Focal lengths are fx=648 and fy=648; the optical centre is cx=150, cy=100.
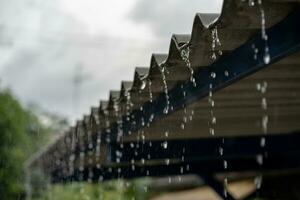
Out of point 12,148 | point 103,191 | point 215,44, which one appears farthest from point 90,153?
point 12,148

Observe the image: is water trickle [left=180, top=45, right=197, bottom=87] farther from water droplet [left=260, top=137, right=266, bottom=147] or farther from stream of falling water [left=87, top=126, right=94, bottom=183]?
stream of falling water [left=87, top=126, right=94, bottom=183]

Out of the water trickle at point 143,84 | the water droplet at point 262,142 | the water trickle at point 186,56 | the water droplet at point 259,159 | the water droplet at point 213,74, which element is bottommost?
the water droplet at point 259,159

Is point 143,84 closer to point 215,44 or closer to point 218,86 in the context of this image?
point 218,86

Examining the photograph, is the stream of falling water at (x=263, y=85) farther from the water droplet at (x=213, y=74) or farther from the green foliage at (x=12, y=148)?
the green foliage at (x=12, y=148)

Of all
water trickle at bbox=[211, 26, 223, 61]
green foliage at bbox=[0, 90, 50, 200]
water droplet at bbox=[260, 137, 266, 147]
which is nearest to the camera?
water trickle at bbox=[211, 26, 223, 61]

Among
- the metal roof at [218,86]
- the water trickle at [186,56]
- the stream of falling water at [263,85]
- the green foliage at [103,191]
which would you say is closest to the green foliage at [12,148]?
the green foliage at [103,191]

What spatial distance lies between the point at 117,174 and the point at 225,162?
2.43m

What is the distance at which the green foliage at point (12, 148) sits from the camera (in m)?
22.6

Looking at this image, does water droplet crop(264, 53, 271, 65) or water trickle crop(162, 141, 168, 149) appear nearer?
water droplet crop(264, 53, 271, 65)

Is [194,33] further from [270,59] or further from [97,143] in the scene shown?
[97,143]

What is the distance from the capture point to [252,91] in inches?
196

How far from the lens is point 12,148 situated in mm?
24625

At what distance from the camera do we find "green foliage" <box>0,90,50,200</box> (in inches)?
890

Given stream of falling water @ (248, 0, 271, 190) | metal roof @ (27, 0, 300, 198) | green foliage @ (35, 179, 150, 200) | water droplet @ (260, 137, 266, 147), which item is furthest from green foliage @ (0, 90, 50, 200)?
water droplet @ (260, 137, 266, 147)
